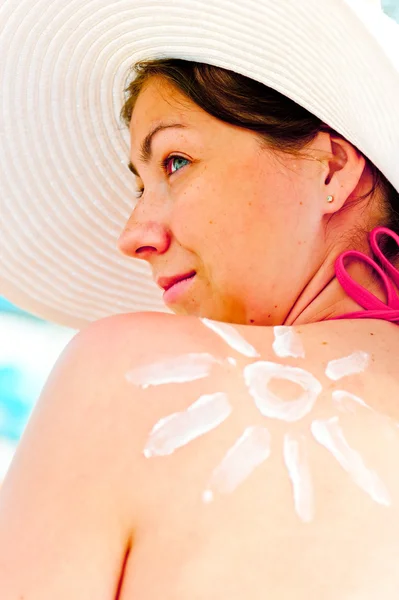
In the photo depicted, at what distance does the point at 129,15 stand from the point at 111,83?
0.23m

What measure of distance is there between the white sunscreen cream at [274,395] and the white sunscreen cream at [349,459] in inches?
1.1

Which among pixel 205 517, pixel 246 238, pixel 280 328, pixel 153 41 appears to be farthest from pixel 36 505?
pixel 153 41

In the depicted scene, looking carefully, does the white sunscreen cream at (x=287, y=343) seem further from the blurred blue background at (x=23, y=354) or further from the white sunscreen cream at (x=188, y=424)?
the blurred blue background at (x=23, y=354)

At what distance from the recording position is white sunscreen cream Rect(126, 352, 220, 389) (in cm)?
103

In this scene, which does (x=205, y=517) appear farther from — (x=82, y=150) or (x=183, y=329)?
(x=82, y=150)

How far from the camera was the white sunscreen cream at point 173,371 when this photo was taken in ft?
3.37

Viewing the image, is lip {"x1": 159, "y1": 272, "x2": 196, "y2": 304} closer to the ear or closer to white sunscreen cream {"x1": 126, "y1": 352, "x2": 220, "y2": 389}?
the ear

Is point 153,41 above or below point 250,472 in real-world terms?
above

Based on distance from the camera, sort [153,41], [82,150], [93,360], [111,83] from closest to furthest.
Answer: [93,360] < [153,41] < [111,83] < [82,150]

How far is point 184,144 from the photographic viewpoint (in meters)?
1.51

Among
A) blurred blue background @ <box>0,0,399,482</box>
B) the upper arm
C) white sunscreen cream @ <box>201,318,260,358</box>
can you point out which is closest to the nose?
white sunscreen cream @ <box>201,318,260,358</box>

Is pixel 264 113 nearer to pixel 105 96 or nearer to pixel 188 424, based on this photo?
pixel 105 96

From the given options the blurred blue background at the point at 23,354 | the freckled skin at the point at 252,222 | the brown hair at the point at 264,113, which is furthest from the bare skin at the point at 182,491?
the blurred blue background at the point at 23,354

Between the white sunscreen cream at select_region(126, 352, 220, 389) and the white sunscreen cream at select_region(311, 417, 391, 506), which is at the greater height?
the white sunscreen cream at select_region(126, 352, 220, 389)
